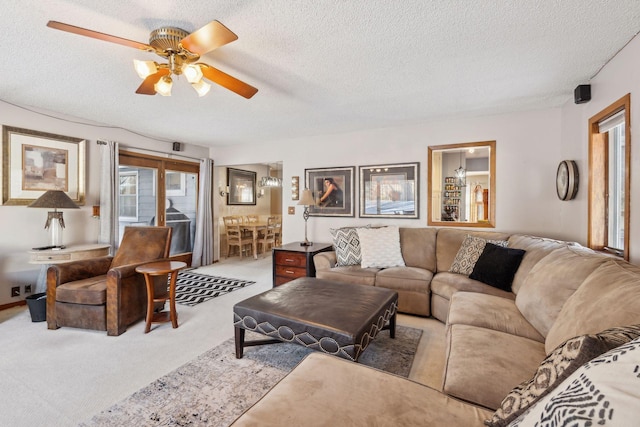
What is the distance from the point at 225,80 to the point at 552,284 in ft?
8.48

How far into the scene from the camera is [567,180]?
307 cm

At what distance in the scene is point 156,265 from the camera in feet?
9.53

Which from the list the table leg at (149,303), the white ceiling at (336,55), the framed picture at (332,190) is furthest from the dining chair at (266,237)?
the table leg at (149,303)

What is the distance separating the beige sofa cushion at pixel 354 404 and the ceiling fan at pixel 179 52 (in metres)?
1.78

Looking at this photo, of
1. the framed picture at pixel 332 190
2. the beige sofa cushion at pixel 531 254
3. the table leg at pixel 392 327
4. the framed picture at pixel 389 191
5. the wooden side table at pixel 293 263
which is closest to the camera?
the beige sofa cushion at pixel 531 254

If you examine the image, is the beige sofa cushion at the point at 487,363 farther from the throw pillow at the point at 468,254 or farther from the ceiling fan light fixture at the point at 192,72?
the ceiling fan light fixture at the point at 192,72

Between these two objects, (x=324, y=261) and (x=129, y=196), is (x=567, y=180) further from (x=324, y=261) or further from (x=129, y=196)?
(x=129, y=196)

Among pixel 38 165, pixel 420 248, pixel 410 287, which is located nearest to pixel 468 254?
pixel 420 248

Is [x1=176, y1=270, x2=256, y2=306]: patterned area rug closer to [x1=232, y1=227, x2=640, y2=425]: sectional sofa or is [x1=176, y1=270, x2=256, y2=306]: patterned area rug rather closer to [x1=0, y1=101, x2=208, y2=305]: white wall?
[x1=0, y1=101, x2=208, y2=305]: white wall

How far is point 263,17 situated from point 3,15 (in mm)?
1579

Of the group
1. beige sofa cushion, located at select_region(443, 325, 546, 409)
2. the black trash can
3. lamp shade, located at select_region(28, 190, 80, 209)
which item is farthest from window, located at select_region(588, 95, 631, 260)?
lamp shade, located at select_region(28, 190, 80, 209)

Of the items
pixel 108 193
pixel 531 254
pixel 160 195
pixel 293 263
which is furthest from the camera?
pixel 160 195

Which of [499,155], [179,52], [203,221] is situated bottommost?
[203,221]

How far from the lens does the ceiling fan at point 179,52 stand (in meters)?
1.65
